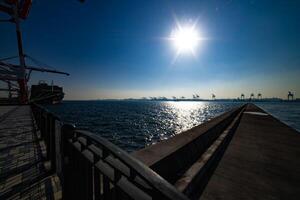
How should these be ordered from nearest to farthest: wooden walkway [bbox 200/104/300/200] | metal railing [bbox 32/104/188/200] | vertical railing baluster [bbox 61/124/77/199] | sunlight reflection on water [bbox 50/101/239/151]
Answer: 1. metal railing [bbox 32/104/188/200]
2. vertical railing baluster [bbox 61/124/77/199]
3. wooden walkway [bbox 200/104/300/200]
4. sunlight reflection on water [bbox 50/101/239/151]

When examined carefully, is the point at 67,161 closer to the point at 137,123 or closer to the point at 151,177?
the point at 151,177

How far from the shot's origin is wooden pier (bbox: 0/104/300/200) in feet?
3.02

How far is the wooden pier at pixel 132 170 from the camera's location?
919 millimetres

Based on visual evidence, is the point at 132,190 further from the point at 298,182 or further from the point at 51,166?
the point at 298,182

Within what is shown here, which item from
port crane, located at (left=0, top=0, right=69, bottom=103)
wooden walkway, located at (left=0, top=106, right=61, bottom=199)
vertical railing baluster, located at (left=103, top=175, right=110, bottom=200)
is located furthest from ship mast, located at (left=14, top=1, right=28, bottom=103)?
vertical railing baluster, located at (left=103, top=175, right=110, bottom=200)

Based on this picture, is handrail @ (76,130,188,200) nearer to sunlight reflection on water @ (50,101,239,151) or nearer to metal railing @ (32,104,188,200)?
metal railing @ (32,104,188,200)

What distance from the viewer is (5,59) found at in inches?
993

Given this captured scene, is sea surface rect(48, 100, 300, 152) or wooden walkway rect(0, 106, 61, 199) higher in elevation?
wooden walkway rect(0, 106, 61, 199)

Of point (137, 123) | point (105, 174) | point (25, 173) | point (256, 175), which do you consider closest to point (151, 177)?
point (105, 174)

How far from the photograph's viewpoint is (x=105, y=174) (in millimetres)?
979

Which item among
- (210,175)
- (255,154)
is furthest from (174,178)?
(255,154)

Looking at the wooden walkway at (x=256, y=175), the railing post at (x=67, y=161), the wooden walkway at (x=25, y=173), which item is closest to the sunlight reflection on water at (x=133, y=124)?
the wooden walkway at (x=25, y=173)

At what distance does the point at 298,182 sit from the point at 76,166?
16.6 feet

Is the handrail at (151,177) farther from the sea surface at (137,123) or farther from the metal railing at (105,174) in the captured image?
the sea surface at (137,123)
